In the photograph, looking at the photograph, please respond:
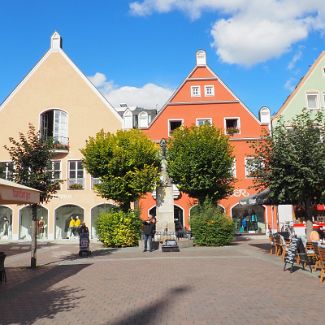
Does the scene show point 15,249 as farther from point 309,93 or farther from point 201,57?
point 309,93

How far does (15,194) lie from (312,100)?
28.3 meters

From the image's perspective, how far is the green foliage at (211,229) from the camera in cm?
2247

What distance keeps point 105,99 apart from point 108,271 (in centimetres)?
2202

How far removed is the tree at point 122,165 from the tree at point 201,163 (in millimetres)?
2020

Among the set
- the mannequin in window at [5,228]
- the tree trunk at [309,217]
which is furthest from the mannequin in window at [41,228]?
the tree trunk at [309,217]

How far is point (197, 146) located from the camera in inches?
984

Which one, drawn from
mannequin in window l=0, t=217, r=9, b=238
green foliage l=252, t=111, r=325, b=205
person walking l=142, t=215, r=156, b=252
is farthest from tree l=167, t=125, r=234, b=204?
mannequin in window l=0, t=217, r=9, b=238

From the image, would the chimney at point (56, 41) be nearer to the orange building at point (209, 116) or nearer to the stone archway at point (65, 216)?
the orange building at point (209, 116)

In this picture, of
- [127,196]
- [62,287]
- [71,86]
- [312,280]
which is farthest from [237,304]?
[71,86]

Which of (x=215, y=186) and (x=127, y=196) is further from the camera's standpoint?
(x=215, y=186)

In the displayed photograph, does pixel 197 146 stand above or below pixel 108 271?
above

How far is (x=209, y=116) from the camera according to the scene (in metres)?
33.8

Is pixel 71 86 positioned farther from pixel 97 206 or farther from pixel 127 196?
pixel 127 196

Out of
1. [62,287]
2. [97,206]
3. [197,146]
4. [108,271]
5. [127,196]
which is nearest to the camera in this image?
[62,287]
